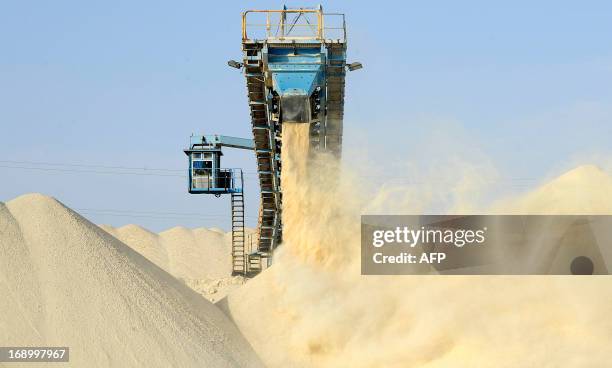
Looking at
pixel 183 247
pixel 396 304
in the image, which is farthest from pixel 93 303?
pixel 183 247

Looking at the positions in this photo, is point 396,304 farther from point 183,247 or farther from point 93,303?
point 183,247

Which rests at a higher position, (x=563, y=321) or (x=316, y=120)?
(x=316, y=120)

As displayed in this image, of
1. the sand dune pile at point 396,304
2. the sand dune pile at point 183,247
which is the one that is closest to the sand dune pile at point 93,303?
the sand dune pile at point 396,304

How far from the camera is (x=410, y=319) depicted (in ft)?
54.4

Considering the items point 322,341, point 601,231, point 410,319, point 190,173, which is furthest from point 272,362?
point 190,173

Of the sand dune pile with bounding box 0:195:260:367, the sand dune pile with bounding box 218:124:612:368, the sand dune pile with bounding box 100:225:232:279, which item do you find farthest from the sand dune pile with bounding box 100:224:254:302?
the sand dune pile with bounding box 0:195:260:367

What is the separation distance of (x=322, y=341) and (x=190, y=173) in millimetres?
13437

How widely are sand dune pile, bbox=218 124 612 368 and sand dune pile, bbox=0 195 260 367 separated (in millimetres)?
1140

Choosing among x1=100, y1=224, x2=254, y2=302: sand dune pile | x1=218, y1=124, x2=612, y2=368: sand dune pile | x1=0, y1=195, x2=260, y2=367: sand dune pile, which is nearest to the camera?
x1=0, y1=195, x2=260, y2=367: sand dune pile

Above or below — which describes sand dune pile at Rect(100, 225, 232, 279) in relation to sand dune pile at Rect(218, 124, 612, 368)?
below

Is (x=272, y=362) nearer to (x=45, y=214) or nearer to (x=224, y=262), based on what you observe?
(x=45, y=214)

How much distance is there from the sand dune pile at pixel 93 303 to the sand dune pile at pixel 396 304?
114cm

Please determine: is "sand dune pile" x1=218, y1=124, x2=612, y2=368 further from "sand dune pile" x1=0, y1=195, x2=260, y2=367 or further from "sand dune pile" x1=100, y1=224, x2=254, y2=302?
"sand dune pile" x1=100, y1=224, x2=254, y2=302

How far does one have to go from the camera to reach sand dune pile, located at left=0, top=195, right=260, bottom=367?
14.1 metres
